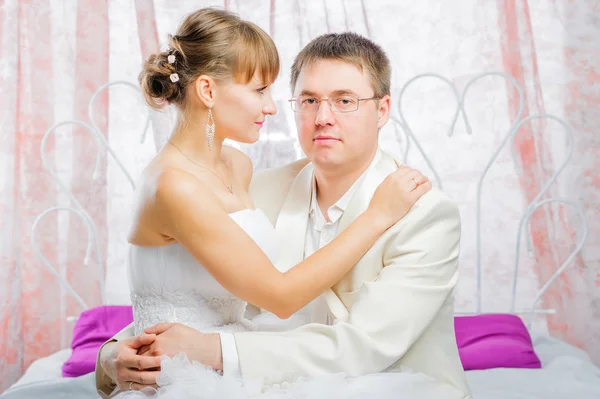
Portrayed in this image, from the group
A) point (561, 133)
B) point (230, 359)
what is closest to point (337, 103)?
point (230, 359)

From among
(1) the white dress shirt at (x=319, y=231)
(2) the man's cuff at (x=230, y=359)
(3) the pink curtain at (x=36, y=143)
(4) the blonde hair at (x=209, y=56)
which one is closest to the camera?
(2) the man's cuff at (x=230, y=359)

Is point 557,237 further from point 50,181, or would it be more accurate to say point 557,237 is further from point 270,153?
point 50,181

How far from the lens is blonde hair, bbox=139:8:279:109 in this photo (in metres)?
1.93

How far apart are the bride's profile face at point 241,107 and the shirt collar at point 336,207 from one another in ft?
1.03

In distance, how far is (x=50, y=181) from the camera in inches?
137

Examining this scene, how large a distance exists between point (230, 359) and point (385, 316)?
1.27ft

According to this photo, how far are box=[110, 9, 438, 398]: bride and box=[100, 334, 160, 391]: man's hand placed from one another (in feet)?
0.57

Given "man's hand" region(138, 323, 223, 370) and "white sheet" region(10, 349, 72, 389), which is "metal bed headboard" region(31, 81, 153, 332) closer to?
"white sheet" region(10, 349, 72, 389)

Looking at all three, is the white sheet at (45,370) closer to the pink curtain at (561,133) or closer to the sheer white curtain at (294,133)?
the sheer white curtain at (294,133)

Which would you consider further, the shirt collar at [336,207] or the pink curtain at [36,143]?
the pink curtain at [36,143]

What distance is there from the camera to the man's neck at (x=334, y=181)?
215 cm

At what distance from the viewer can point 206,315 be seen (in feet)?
6.43

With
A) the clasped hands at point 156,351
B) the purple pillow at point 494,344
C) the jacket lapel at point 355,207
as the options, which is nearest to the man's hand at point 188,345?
the clasped hands at point 156,351

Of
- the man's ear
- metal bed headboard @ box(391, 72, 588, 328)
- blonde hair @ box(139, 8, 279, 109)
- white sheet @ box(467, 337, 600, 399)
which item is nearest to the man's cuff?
blonde hair @ box(139, 8, 279, 109)
